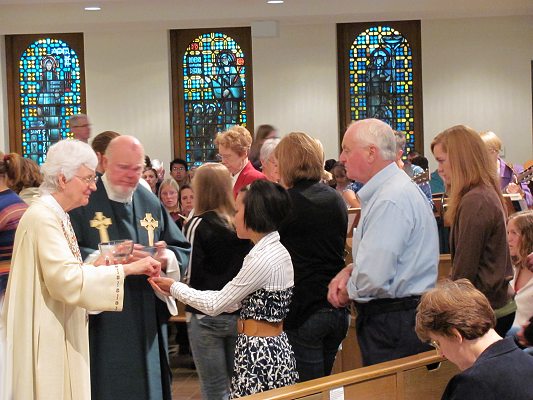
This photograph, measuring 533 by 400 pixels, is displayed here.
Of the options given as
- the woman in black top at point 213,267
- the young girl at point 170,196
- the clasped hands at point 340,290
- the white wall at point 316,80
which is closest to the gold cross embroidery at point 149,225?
the woman in black top at point 213,267

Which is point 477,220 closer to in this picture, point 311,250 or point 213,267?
point 311,250

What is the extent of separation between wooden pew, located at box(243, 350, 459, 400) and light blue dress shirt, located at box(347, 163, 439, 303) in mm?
289

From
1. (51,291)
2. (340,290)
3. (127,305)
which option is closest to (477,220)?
(340,290)

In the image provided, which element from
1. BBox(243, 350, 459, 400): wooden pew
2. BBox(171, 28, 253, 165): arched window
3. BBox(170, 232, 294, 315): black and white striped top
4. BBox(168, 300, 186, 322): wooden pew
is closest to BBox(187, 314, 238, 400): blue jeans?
BBox(170, 232, 294, 315): black and white striped top

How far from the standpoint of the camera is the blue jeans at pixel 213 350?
4.86 m

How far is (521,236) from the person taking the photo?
502cm

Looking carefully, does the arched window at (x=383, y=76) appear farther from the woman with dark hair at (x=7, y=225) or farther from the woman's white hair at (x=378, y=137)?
the woman's white hair at (x=378, y=137)

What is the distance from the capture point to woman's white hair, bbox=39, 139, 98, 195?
379 centimetres

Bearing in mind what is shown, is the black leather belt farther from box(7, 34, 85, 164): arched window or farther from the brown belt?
box(7, 34, 85, 164): arched window

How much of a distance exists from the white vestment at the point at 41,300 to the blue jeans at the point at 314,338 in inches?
44.8

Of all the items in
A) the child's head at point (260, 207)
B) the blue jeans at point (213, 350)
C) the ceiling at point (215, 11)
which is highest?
the ceiling at point (215, 11)

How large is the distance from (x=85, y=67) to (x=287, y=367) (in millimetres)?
10588

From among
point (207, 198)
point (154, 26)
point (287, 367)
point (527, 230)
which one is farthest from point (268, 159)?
point (154, 26)

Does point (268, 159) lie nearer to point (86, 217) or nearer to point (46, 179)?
point (86, 217)
